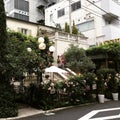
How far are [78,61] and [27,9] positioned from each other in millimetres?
21637

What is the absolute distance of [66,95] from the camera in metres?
12.6

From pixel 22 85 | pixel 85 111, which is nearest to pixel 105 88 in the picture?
pixel 85 111

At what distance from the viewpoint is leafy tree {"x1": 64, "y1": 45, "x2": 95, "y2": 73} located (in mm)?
20311

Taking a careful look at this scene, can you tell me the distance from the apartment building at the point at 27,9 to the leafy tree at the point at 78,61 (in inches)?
719

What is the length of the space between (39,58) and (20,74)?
1440 millimetres

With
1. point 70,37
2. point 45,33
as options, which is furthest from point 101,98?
point 70,37

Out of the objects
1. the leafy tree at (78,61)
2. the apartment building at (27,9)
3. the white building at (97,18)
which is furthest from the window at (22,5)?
the leafy tree at (78,61)

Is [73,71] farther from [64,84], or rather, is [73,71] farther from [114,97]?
[64,84]

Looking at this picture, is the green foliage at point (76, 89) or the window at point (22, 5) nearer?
the green foliage at point (76, 89)

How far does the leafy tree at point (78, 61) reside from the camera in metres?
20.3

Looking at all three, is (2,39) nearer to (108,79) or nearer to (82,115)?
(82,115)

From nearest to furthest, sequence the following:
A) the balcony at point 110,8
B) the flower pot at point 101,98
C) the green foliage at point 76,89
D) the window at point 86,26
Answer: the green foliage at point 76,89 < the flower pot at point 101,98 < the balcony at point 110,8 < the window at point 86,26

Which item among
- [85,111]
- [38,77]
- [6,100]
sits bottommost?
[85,111]

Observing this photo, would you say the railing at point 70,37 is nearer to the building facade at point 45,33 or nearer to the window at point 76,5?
the building facade at point 45,33
